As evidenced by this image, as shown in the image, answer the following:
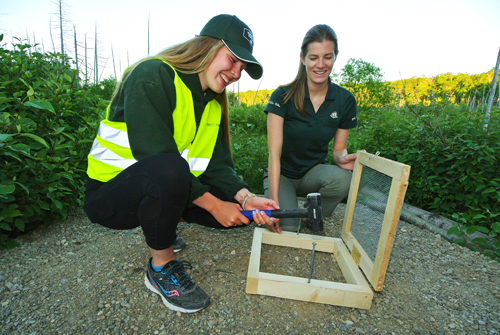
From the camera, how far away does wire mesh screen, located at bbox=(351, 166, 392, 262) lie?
5.92 feet

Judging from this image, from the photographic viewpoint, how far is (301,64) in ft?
8.18

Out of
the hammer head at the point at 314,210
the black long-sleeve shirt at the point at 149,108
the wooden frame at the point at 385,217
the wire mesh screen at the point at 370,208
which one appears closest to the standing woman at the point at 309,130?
the wire mesh screen at the point at 370,208

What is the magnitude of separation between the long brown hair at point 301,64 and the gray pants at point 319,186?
1.78 ft

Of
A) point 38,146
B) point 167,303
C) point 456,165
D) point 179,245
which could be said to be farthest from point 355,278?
point 38,146

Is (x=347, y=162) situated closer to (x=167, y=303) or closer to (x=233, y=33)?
(x=233, y=33)

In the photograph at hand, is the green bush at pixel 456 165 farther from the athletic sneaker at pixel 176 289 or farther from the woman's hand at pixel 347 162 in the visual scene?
the athletic sneaker at pixel 176 289

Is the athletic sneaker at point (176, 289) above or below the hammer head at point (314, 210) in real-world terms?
below

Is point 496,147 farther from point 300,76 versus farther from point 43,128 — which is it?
point 43,128

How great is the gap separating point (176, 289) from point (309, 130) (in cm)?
164

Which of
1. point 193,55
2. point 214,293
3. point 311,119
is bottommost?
point 214,293

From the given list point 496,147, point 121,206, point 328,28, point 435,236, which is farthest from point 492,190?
point 121,206

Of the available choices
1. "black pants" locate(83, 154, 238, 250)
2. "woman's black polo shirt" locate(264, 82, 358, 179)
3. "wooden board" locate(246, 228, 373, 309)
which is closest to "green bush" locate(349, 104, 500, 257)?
"woman's black polo shirt" locate(264, 82, 358, 179)

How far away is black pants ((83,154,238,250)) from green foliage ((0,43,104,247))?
0.61 meters

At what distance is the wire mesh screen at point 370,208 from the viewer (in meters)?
1.81
